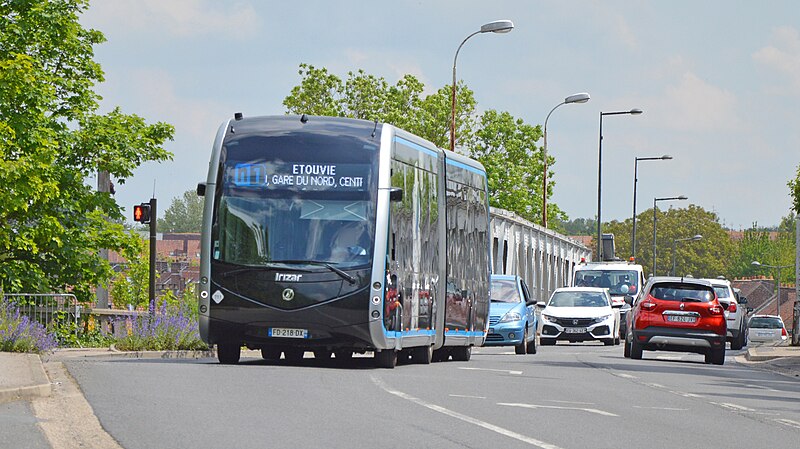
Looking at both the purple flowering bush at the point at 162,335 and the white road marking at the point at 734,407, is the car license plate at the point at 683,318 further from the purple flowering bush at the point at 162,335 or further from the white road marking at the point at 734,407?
the white road marking at the point at 734,407

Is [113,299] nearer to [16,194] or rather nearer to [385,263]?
[16,194]

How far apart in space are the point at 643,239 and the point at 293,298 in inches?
6113

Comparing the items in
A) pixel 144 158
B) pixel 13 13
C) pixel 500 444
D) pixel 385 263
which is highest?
pixel 13 13

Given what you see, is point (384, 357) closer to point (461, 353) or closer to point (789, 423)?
point (461, 353)

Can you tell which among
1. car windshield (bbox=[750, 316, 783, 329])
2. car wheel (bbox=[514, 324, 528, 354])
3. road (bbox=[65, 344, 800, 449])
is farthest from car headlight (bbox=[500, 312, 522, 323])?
car windshield (bbox=[750, 316, 783, 329])

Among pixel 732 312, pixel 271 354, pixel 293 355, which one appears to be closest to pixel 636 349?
pixel 293 355

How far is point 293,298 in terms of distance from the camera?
66.6 feet

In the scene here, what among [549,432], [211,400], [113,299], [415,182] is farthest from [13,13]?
[113,299]

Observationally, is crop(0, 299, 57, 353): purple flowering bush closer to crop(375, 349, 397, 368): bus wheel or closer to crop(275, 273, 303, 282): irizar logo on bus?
crop(275, 273, 303, 282): irizar logo on bus

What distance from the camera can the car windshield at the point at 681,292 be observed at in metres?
29.7

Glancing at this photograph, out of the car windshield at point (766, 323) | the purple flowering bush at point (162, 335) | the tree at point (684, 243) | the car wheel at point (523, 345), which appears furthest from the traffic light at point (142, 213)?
the tree at point (684, 243)

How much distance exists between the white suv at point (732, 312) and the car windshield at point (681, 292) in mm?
13385

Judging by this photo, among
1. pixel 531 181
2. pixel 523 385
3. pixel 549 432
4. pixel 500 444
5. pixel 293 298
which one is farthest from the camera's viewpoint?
pixel 531 181

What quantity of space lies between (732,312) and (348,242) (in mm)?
26159
